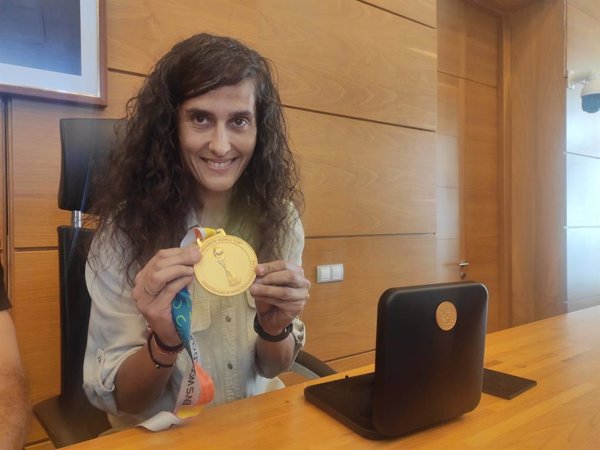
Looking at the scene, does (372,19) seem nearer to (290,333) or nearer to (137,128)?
(137,128)

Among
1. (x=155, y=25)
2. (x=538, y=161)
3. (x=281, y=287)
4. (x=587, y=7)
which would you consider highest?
(x=587, y=7)

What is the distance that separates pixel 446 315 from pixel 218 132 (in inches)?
21.6

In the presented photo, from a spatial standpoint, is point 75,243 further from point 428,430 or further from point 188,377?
point 428,430

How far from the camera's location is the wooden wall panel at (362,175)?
193 centimetres

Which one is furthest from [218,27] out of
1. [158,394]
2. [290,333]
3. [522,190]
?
[522,190]

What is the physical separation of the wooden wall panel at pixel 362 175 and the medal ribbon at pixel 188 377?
51.2 inches

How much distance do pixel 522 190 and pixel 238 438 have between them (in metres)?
3.04

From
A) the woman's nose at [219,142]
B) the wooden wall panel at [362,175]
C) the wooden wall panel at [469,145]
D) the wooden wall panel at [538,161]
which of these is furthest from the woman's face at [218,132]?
the wooden wall panel at [538,161]

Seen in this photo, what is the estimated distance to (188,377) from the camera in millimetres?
629

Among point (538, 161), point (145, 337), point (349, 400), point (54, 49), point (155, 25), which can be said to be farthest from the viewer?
point (538, 161)

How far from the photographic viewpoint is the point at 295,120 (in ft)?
6.16

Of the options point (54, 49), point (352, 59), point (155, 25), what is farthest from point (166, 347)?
point (352, 59)

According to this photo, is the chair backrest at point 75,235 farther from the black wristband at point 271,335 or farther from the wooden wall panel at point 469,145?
the wooden wall panel at point 469,145

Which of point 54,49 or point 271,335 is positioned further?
point 54,49
